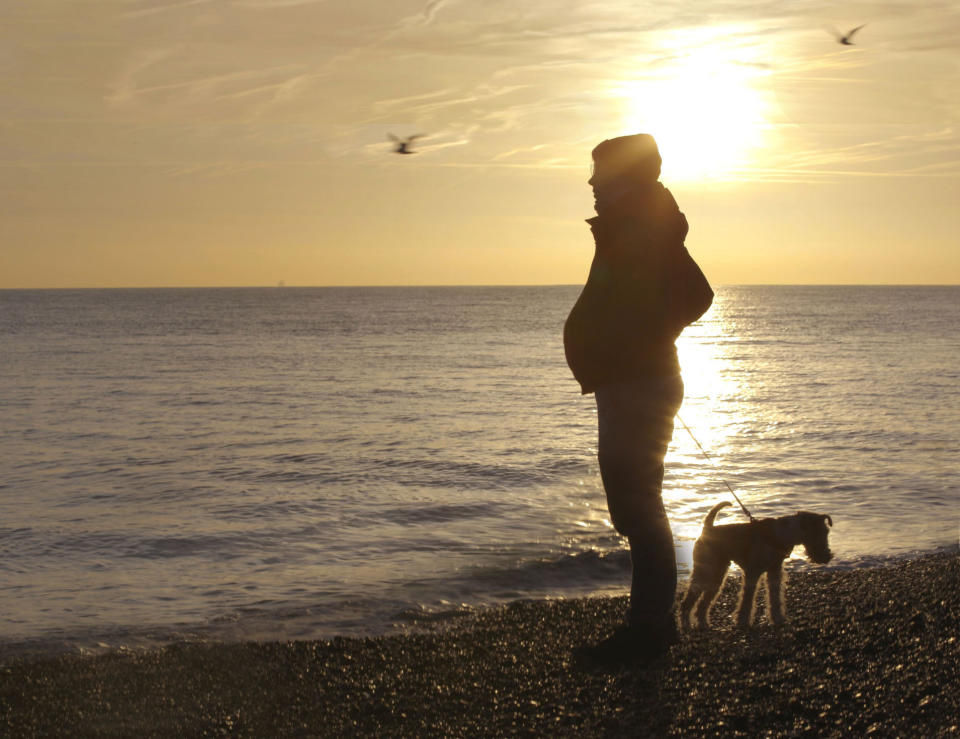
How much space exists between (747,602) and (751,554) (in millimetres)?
317

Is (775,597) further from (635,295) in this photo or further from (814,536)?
(635,295)

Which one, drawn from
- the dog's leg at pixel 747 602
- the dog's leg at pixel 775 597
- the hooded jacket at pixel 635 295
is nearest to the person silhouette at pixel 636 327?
the hooded jacket at pixel 635 295

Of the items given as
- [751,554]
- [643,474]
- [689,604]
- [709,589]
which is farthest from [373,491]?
[643,474]

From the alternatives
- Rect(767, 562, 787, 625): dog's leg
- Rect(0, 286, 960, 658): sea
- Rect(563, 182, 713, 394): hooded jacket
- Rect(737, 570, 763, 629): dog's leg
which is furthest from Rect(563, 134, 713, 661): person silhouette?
Rect(0, 286, 960, 658): sea

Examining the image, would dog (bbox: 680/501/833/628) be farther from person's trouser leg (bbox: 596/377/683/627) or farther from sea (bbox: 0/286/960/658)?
sea (bbox: 0/286/960/658)

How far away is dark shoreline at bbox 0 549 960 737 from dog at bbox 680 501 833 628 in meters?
0.16

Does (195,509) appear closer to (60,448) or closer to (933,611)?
(60,448)

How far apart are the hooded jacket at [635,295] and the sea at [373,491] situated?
247cm

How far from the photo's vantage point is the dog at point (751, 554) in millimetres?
4801

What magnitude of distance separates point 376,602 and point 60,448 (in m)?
9.32

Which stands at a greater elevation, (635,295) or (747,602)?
(635,295)

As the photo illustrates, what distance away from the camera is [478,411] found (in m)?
17.6

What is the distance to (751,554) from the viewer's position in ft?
15.9

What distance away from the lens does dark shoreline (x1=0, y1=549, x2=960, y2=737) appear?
152 inches
